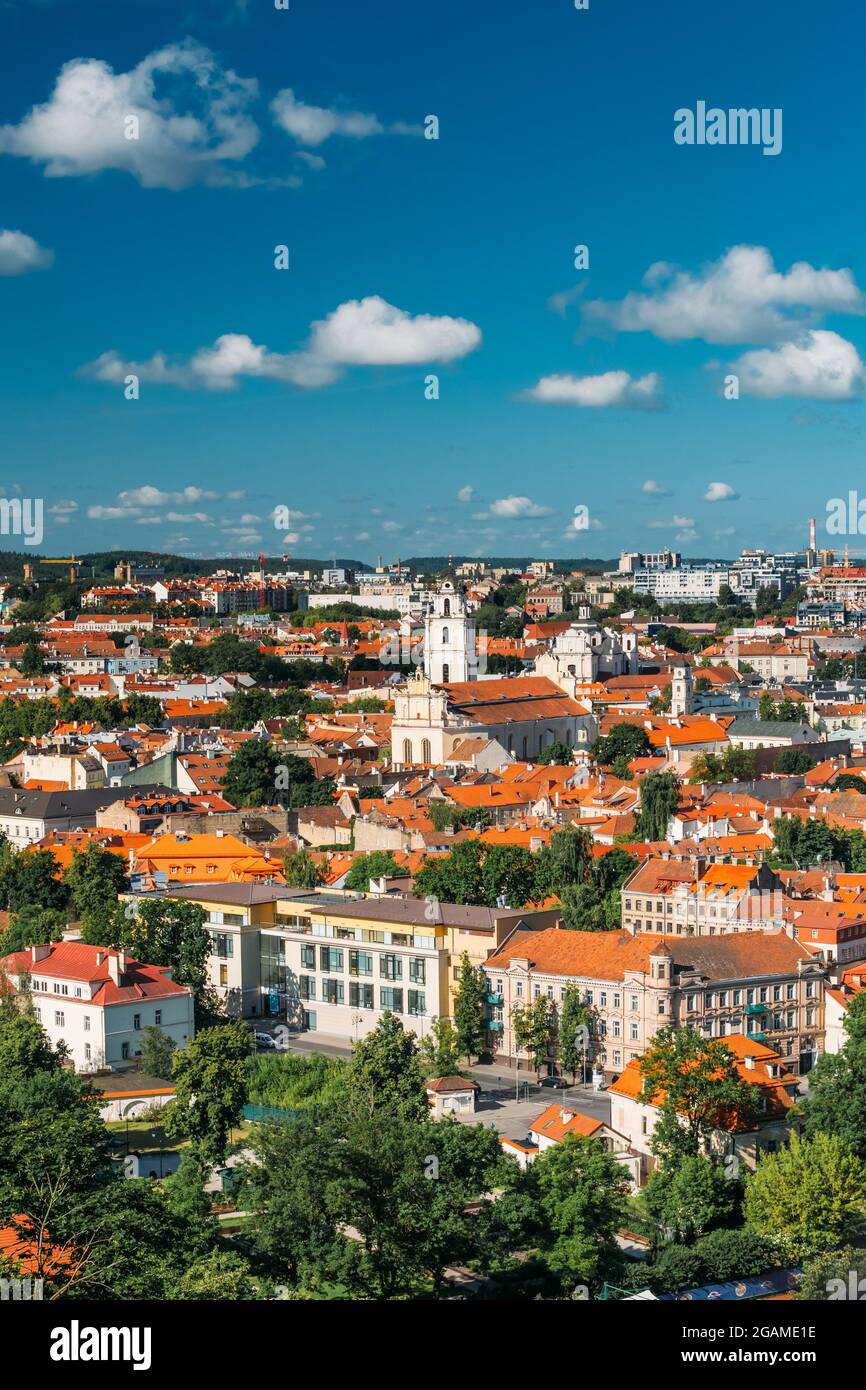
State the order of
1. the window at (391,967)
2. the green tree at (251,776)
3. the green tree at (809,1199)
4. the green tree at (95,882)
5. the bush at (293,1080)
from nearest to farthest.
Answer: the green tree at (809,1199) < the bush at (293,1080) < the window at (391,967) < the green tree at (95,882) < the green tree at (251,776)

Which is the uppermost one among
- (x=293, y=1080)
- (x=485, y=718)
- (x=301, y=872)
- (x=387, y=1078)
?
(x=485, y=718)

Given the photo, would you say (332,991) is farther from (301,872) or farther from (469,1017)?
(301,872)

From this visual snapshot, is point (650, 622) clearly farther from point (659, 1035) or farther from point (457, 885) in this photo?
point (659, 1035)

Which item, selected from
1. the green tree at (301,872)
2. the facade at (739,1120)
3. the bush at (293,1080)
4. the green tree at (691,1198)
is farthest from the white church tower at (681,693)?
the green tree at (691,1198)

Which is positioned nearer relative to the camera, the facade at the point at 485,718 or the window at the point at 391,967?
the window at the point at 391,967

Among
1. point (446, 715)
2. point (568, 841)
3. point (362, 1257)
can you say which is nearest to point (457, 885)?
point (568, 841)

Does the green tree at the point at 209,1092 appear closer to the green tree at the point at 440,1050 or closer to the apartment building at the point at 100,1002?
the green tree at the point at 440,1050

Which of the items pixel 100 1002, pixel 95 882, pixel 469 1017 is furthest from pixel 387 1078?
pixel 95 882
